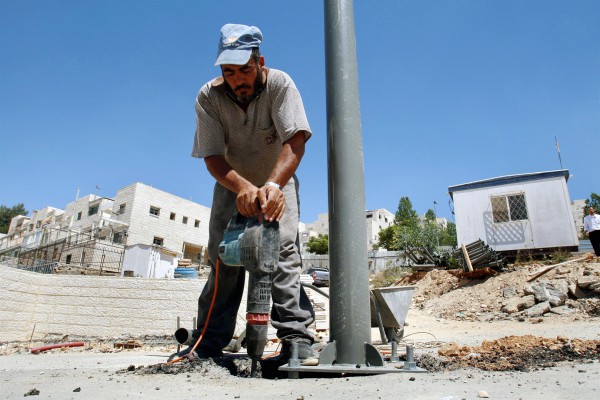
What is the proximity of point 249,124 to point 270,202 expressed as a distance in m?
0.73

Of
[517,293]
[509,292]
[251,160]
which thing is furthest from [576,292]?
[251,160]

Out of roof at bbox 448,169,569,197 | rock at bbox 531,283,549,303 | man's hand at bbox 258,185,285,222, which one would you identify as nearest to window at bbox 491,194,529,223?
roof at bbox 448,169,569,197

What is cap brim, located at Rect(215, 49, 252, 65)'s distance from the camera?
2.10m

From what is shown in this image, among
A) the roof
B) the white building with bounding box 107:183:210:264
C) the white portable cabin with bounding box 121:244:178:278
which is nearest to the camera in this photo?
the roof

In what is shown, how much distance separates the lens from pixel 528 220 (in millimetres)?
13586

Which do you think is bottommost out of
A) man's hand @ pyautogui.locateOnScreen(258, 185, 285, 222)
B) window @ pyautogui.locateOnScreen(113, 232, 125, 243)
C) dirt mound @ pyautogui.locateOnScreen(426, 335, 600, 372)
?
dirt mound @ pyautogui.locateOnScreen(426, 335, 600, 372)

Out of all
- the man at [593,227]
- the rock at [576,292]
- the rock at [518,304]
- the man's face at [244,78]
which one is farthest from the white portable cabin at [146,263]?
the man's face at [244,78]

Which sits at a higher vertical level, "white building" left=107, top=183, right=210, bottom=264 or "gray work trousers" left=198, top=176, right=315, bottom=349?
"white building" left=107, top=183, right=210, bottom=264

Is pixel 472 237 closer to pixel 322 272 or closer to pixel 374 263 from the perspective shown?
pixel 322 272

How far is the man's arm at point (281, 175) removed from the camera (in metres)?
1.90

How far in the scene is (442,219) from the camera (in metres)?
84.9

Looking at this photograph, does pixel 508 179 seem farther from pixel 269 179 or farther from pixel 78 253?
pixel 78 253

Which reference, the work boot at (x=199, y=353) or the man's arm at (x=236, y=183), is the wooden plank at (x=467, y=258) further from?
the man's arm at (x=236, y=183)

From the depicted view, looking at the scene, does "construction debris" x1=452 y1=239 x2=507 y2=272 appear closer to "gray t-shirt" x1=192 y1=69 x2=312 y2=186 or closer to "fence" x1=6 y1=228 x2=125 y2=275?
"gray t-shirt" x1=192 y1=69 x2=312 y2=186
